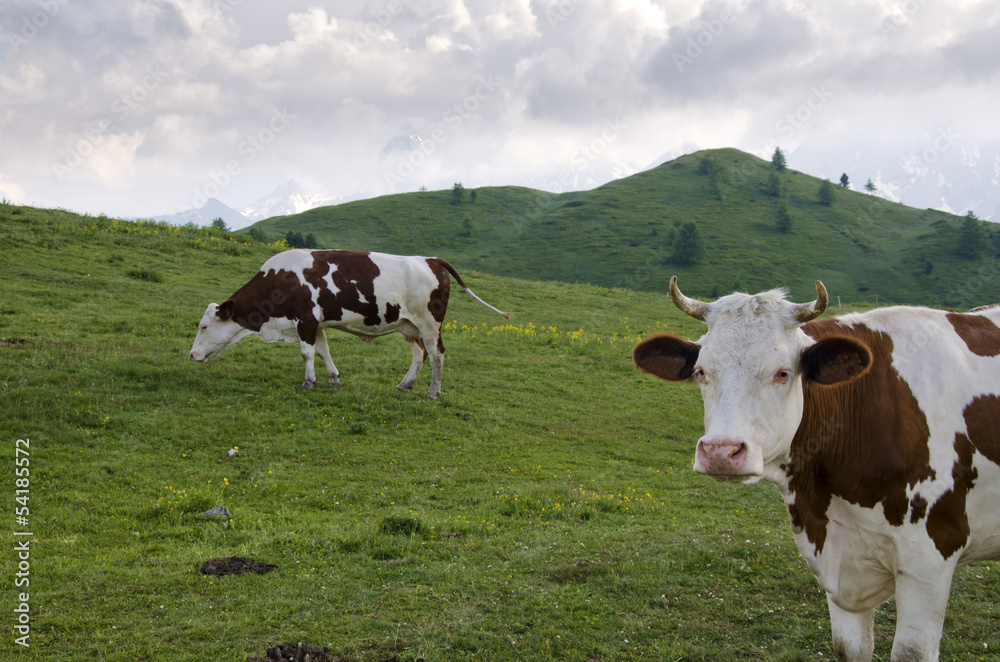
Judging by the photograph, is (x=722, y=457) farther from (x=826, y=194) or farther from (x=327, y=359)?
(x=826, y=194)

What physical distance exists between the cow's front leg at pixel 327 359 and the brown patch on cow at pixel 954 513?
1281cm

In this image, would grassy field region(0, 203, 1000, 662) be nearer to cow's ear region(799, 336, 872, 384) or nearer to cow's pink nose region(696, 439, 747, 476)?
cow's pink nose region(696, 439, 747, 476)

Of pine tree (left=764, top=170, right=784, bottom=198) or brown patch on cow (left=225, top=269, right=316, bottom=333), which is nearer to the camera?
brown patch on cow (left=225, top=269, right=316, bottom=333)

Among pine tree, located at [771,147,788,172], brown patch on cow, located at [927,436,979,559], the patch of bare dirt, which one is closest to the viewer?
brown patch on cow, located at [927,436,979,559]

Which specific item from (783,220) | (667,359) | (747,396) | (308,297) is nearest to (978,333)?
A: (747,396)

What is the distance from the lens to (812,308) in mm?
4395

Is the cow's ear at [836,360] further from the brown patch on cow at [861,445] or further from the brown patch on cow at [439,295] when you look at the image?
the brown patch on cow at [439,295]

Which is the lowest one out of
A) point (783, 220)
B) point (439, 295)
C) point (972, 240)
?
point (439, 295)

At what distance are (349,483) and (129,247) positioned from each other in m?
21.6

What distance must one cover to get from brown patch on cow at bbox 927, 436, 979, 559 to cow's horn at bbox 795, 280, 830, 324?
49.5 inches

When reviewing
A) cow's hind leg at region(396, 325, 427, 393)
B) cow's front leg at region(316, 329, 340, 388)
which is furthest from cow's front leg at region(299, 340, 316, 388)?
cow's hind leg at region(396, 325, 427, 393)

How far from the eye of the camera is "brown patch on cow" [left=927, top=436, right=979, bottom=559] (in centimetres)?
431

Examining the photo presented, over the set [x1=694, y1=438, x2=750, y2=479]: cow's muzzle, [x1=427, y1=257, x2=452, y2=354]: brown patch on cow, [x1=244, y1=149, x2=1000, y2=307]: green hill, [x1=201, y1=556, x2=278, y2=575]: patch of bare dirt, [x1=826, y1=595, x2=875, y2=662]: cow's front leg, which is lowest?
[x1=201, y1=556, x2=278, y2=575]: patch of bare dirt

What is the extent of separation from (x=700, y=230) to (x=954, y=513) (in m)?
92.8
